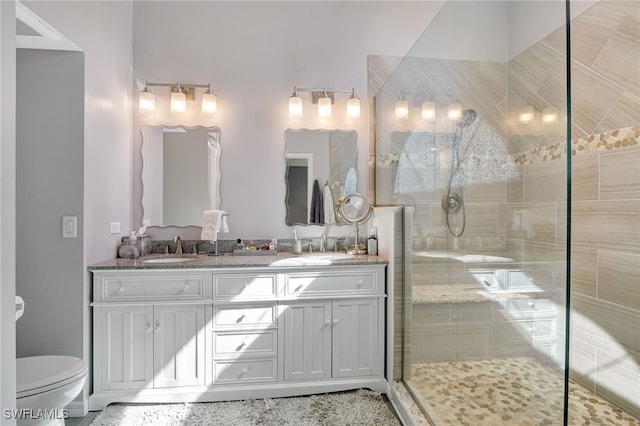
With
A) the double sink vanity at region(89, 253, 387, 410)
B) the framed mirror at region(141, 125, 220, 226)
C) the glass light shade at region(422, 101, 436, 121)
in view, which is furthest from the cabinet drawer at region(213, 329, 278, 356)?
the glass light shade at region(422, 101, 436, 121)

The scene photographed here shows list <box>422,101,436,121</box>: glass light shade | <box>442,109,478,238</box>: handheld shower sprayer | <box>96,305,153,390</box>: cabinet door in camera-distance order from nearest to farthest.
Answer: <box>442,109,478,238</box>: handheld shower sprayer
<box>422,101,436,121</box>: glass light shade
<box>96,305,153,390</box>: cabinet door

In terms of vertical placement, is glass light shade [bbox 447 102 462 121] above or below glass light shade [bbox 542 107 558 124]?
above

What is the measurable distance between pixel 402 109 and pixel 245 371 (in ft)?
6.23

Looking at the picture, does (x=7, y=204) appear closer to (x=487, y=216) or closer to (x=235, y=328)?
(x=487, y=216)

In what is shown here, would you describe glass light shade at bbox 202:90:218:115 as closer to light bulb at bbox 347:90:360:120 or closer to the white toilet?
light bulb at bbox 347:90:360:120

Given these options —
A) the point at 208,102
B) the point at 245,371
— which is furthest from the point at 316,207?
the point at 245,371

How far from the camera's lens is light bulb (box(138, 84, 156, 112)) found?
2.72 meters

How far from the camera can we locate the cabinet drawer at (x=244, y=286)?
228cm

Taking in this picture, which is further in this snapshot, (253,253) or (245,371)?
(253,253)

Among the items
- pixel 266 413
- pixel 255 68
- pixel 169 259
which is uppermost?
pixel 255 68

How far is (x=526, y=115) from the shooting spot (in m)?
1.23

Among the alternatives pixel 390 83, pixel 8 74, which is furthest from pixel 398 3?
pixel 8 74

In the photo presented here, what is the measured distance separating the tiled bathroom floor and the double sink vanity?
49 centimetres

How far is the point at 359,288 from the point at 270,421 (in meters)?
0.92
